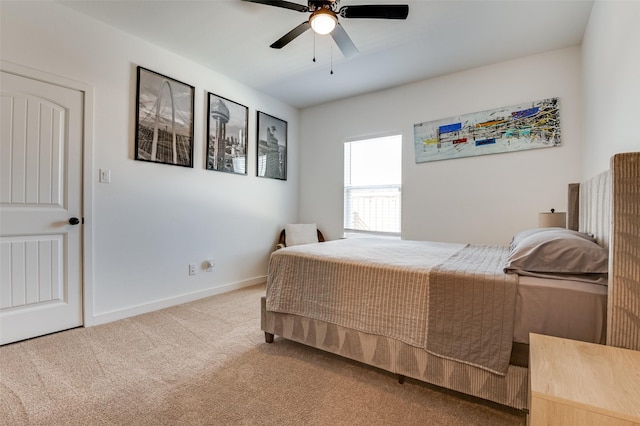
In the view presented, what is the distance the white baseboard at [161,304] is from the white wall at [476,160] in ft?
5.41

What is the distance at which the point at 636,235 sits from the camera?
1.05 metres

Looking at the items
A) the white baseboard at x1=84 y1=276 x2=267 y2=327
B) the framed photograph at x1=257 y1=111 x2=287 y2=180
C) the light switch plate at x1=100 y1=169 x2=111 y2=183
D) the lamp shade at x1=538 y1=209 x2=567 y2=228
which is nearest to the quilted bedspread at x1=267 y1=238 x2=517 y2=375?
the lamp shade at x1=538 y1=209 x2=567 y2=228

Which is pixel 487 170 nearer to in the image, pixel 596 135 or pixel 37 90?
pixel 596 135

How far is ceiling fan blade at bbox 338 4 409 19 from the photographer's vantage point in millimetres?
1962

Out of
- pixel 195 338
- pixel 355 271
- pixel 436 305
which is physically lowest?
pixel 195 338

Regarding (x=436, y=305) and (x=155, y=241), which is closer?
(x=436, y=305)

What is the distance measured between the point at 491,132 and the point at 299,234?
2.79 meters

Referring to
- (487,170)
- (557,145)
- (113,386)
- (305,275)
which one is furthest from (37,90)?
(557,145)

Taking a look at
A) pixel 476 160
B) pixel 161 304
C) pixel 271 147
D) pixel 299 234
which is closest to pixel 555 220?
pixel 476 160

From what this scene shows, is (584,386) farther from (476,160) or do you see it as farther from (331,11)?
(476,160)

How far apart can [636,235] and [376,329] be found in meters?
1.22

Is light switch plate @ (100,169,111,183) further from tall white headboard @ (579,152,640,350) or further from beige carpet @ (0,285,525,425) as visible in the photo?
tall white headboard @ (579,152,640,350)

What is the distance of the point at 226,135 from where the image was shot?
3.68m

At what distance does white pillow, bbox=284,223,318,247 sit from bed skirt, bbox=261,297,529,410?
2.02 meters
